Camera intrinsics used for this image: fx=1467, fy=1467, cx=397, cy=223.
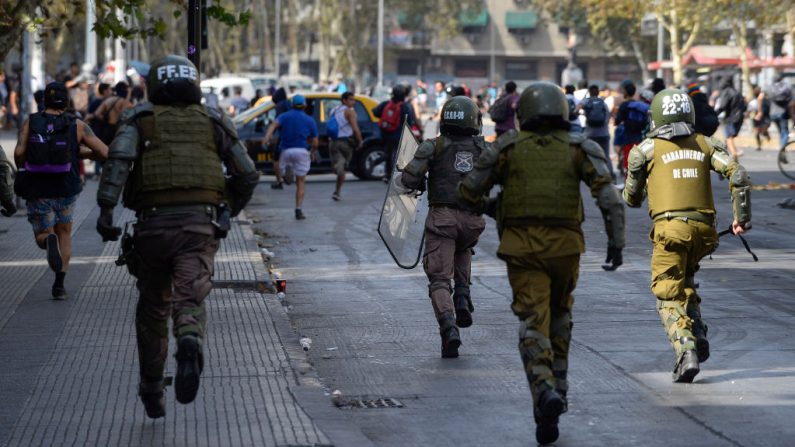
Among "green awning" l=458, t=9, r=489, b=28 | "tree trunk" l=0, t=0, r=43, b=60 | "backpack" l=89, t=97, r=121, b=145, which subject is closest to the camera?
"tree trunk" l=0, t=0, r=43, b=60

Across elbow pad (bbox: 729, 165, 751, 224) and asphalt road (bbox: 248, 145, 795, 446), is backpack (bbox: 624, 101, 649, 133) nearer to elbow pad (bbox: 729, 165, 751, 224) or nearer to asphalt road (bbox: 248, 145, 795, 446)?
asphalt road (bbox: 248, 145, 795, 446)

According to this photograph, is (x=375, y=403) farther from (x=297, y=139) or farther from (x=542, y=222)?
(x=297, y=139)

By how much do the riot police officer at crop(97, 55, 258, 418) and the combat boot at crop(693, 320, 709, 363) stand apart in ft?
9.35

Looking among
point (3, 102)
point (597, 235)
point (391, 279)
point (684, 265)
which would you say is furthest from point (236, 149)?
point (3, 102)

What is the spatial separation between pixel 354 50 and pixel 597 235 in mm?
73341

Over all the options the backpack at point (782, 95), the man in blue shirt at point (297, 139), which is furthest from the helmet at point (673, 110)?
the backpack at point (782, 95)

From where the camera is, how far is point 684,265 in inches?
320

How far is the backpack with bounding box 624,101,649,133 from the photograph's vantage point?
68.5 feet

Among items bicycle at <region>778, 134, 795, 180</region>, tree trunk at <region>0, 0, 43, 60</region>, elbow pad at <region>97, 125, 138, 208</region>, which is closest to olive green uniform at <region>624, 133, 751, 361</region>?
elbow pad at <region>97, 125, 138, 208</region>

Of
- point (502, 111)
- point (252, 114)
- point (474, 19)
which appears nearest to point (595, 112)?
point (502, 111)

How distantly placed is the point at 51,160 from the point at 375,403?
4564 mm

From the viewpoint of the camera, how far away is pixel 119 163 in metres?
→ 6.49

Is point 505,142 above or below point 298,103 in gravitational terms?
above

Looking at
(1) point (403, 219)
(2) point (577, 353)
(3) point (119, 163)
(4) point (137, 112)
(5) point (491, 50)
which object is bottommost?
(2) point (577, 353)
